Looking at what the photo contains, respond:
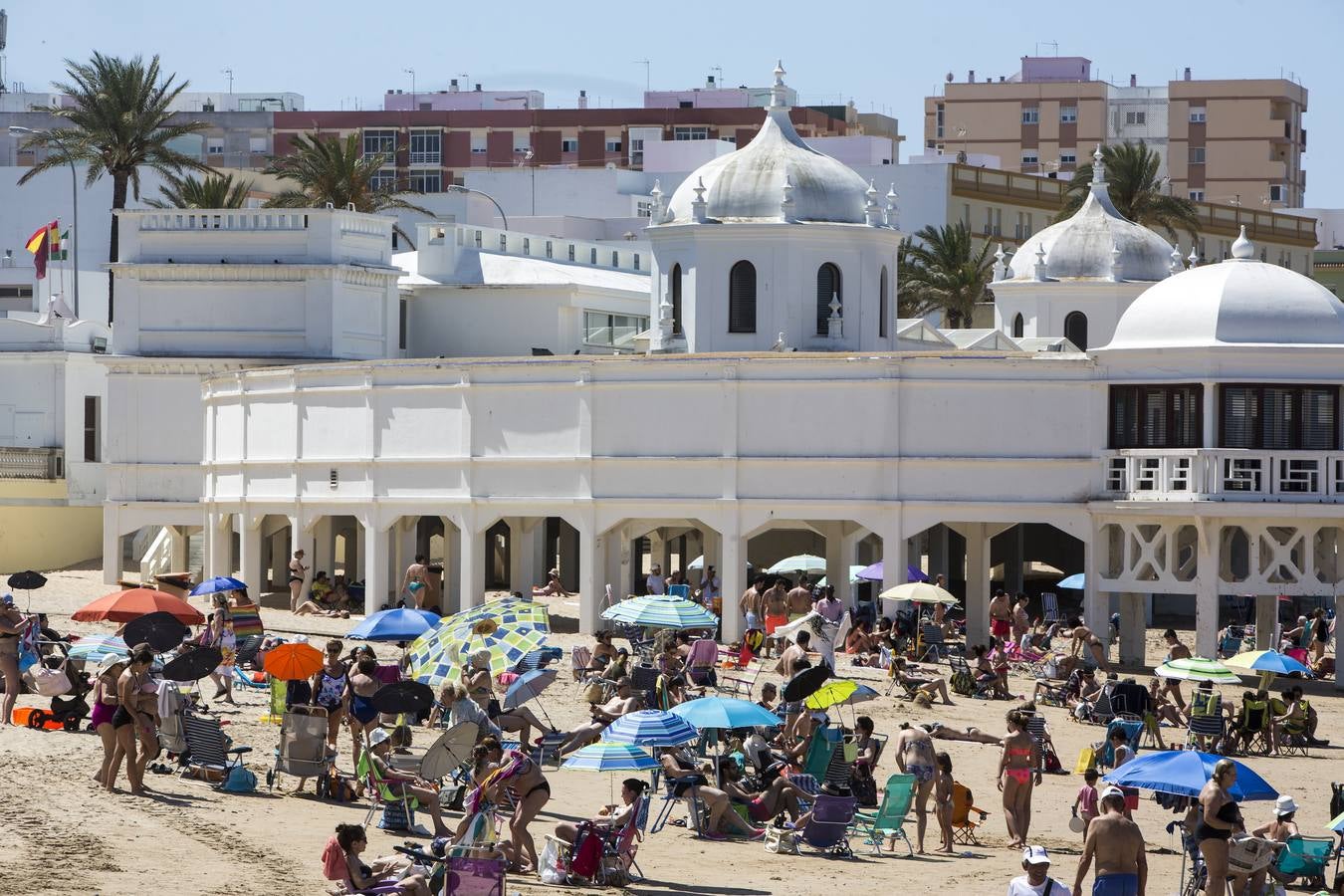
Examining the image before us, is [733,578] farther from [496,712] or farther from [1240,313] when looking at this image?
[496,712]

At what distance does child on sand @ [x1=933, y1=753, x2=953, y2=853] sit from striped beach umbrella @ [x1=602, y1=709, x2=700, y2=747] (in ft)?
8.41

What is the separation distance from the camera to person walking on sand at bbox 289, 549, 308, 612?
4650 centimetres

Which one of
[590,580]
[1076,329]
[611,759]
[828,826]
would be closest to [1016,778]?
[828,826]

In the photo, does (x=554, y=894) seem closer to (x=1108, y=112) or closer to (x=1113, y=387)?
(x=1113, y=387)

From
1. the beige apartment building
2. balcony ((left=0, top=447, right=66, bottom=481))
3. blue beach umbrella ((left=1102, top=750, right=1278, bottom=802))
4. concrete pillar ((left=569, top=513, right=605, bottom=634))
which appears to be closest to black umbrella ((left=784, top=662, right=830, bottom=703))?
blue beach umbrella ((left=1102, top=750, right=1278, bottom=802))

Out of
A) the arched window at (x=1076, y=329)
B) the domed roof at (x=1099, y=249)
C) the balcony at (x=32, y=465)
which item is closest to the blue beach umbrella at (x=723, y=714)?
the balcony at (x=32, y=465)

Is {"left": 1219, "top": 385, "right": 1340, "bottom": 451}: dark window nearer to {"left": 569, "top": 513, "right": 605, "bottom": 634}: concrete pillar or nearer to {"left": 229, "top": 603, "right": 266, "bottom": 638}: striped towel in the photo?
{"left": 569, "top": 513, "right": 605, "bottom": 634}: concrete pillar

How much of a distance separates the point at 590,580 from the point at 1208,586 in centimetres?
1116

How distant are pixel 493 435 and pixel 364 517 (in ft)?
11.9

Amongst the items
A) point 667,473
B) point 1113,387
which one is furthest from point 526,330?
point 1113,387

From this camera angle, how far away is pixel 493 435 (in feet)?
146

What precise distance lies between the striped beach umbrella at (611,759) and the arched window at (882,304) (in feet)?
89.9

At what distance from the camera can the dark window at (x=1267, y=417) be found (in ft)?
127

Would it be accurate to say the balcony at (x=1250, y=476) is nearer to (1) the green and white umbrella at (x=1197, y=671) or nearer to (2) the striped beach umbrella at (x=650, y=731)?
(1) the green and white umbrella at (x=1197, y=671)
